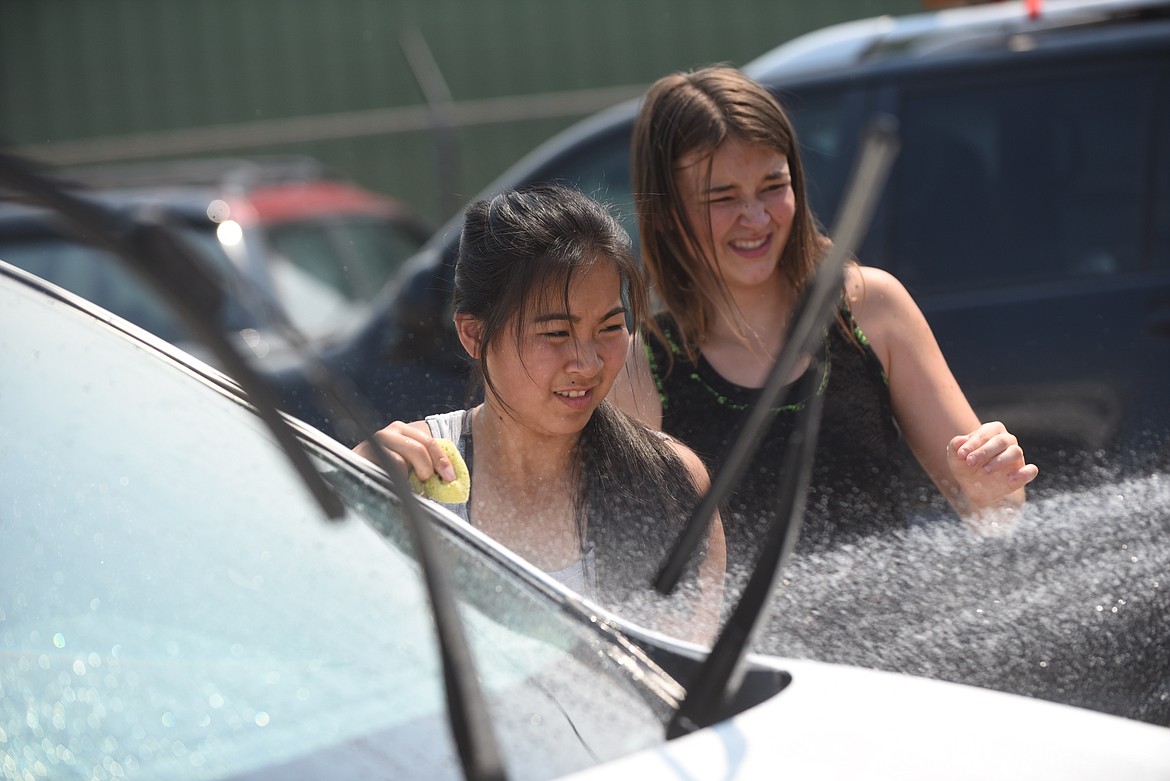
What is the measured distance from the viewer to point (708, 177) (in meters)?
1.84

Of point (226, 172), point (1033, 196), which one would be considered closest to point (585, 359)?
point (1033, 196)

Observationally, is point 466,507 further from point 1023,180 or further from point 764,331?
point 1023,180

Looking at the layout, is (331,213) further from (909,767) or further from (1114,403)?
(909,767)

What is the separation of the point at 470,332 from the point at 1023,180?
2.53m

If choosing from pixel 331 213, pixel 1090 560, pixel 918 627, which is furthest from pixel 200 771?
pixel 331 213

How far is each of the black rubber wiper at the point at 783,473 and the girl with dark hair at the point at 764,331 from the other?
1.07ft

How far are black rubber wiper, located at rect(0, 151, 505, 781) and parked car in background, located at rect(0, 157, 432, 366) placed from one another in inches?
88.1

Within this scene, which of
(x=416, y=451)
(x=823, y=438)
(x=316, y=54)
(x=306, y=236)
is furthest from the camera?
(x=316, y=54)

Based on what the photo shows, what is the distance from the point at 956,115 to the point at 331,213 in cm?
387

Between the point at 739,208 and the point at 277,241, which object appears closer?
the point at 739,208

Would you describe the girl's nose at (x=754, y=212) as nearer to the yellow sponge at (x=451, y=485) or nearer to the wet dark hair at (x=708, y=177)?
the wet dark hair at (x=708, y=177)

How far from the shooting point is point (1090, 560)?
4.86 ft

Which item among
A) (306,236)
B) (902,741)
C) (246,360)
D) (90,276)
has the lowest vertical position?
(306,236)

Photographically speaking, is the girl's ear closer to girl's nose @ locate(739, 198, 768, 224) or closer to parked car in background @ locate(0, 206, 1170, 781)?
parked car in background @ locate(0, 206, 1170, 781)
